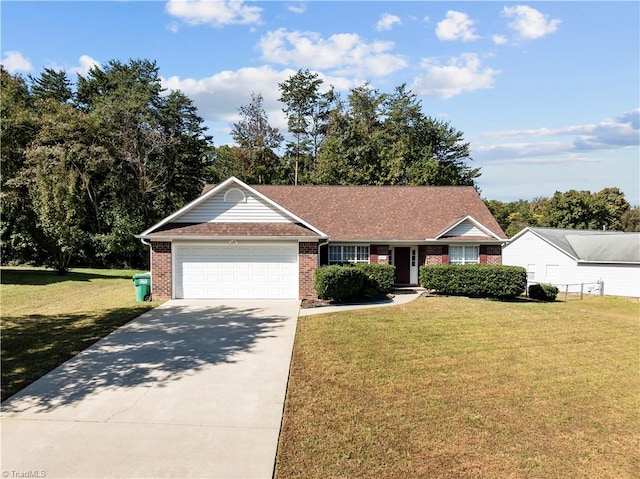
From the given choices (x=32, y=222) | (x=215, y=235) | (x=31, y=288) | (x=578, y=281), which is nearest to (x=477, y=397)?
(x=215, y=235)

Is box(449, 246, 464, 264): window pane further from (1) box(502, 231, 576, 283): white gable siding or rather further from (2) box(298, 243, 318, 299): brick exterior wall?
Answer: (1) box(502, 231, 576, 283): white gable siding

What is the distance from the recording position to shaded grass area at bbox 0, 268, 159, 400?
8867mm

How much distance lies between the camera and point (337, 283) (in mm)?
15828

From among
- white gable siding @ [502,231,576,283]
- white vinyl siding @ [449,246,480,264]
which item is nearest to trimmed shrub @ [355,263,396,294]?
white vinyl siding @ [449,246,480,264]

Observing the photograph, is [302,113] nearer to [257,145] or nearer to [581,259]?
[257,145]

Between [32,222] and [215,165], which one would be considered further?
[215,165]

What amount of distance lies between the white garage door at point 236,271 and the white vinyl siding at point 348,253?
447cm

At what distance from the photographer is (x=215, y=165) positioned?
1806 inches

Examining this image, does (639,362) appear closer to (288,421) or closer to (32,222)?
(288,421)

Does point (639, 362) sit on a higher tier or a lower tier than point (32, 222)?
lower

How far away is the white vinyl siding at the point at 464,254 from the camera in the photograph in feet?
68.6

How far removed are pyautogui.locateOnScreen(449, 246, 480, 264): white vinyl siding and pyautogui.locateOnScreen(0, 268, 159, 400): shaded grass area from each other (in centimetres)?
1395

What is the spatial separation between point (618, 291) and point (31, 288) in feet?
113
